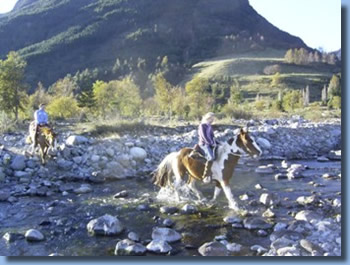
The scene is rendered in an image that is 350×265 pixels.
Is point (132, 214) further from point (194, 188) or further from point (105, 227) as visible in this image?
point (194, 188)

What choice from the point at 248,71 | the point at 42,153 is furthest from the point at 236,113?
the point at 248,71

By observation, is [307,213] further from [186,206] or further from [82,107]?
[82,107]

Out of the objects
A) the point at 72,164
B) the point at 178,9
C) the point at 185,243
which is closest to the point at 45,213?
the point at 185,243

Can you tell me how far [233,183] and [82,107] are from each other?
18.3m

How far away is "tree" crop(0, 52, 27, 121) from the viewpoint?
18.6m

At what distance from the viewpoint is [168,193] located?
7754 millimetres

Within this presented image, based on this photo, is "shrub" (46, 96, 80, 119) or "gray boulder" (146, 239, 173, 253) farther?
"shrub" (46, 96, 80, 119)

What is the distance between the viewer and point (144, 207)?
6926mm

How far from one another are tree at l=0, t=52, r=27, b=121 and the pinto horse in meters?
12.7

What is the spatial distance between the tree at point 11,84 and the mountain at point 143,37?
24.7 m

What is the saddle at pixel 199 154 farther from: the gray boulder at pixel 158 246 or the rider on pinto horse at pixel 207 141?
the gray boulder at pixel 158 246

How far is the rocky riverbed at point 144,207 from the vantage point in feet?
16.5

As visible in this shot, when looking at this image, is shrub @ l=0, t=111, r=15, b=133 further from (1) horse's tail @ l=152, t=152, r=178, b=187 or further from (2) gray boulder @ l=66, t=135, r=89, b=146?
(1) horse's tail @ l=152, t=152, r=178, b=187

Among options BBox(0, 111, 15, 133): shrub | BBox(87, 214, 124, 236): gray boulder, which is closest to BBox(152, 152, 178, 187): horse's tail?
BBox(87, 214, 124, 236): gray boulder
